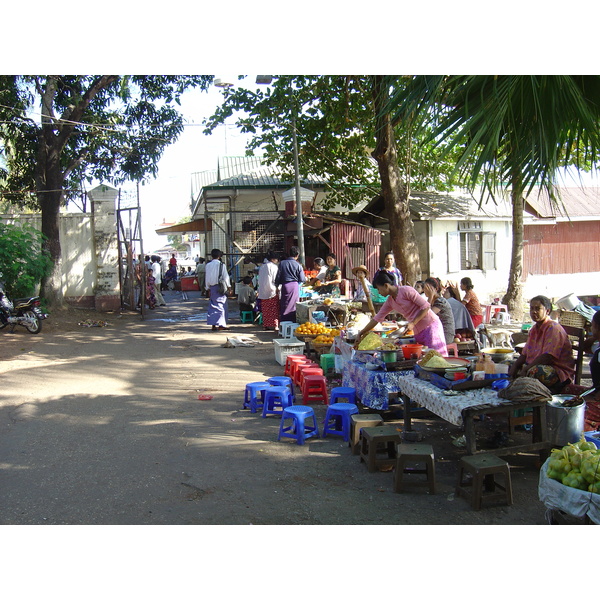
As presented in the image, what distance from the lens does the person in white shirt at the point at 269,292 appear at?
1374 centimetres

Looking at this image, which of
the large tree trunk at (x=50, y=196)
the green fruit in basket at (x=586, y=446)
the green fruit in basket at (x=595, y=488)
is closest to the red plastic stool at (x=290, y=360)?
the green fruit in basket at (x=586, y=446)

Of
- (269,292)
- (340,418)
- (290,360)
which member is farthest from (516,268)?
(340,418)

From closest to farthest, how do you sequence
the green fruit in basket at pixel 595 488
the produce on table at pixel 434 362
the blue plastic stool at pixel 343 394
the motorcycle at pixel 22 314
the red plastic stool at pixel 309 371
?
the green fruit in basket at pixel 595 488 → the produce on table at pixel 434 362 → the blue plastic stool at pixel 343 394 → the red plastic stool at pixel 309 371 → the motorcycle at pixel 22 314

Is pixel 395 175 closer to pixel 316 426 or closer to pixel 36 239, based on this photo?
pixel 316 426

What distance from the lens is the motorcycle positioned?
13.9 m

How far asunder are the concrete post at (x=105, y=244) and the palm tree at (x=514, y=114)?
1423 cm

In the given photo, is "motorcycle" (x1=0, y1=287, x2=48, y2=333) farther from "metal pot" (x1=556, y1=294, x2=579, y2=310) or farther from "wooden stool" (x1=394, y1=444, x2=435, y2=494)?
"metal pot" (x1=556, y1=294, x2=579, y2=310)

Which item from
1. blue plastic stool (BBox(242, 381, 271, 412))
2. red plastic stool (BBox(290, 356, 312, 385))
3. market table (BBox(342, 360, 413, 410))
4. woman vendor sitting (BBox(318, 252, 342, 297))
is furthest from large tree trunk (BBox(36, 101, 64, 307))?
market table (BBox(342, 360, 413, 410))

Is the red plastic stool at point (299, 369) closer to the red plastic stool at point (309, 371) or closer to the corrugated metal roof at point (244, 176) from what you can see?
the red plastic stool at point (309, 371)

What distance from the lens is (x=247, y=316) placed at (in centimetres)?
1608

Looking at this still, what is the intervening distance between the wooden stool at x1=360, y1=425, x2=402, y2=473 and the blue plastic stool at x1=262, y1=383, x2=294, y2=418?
1.62 metres

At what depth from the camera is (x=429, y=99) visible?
4.39 m

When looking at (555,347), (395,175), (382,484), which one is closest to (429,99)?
(555,347)

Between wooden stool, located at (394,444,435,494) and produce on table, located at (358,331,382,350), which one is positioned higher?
produce on table, located at (358,331,382,350)
